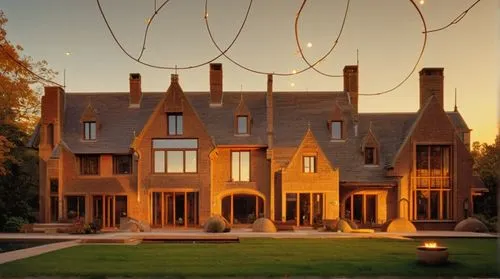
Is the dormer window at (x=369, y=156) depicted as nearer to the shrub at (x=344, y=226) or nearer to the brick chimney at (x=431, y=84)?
the brick chimney at (x=431, y=84)

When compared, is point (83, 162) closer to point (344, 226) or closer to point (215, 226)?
point (215, 226)

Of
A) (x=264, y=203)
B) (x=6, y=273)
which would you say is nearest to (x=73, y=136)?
(x=264, y=203)

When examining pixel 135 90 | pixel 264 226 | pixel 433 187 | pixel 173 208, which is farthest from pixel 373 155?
pixel 135 90

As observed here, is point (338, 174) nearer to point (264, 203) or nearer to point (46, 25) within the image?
point (264, 203)

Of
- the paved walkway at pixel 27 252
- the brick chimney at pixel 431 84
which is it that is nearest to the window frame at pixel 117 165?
the paved walkway at pixel 27 252

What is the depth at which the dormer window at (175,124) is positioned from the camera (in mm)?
37281

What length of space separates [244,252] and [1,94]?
63.7 ft

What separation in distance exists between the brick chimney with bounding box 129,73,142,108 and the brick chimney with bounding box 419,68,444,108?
19351mm

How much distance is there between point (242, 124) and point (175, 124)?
4.54 meters

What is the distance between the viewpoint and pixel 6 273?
1549cm

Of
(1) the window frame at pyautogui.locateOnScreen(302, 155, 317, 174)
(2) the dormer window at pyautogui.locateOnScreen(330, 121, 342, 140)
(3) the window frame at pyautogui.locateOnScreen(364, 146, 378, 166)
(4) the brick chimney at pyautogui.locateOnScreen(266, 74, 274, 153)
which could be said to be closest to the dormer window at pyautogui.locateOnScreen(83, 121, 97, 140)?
(4) the brick chimney at pyautogui.locateOnScreen(266, 74, 274, 153)

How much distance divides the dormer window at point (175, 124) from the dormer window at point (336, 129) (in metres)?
10.3

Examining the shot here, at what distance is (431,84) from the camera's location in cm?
3856

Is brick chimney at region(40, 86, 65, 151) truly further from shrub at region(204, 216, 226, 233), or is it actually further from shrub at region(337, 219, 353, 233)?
shrub at region(337, 219, 353, 233)
